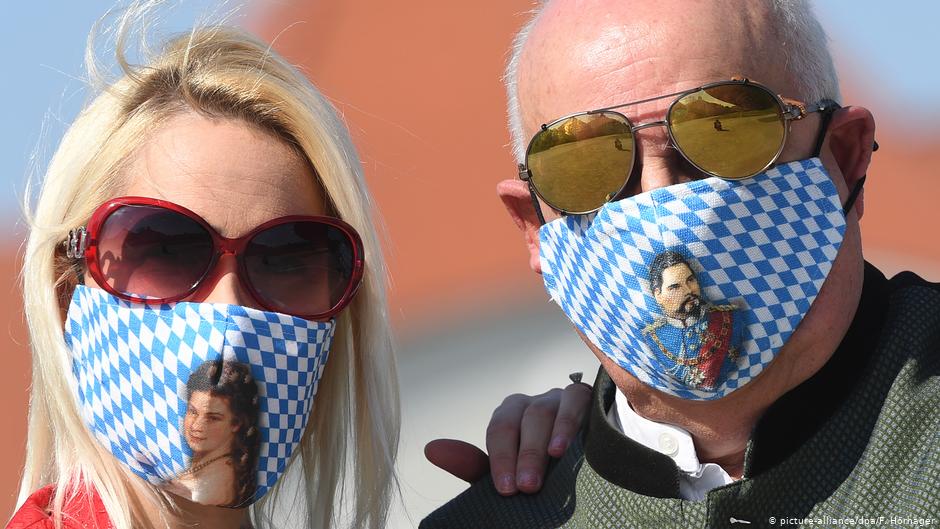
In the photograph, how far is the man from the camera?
220cm

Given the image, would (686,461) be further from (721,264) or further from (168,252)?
(168,252)

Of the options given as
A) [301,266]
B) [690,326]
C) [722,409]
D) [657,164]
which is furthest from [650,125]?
[301,266]

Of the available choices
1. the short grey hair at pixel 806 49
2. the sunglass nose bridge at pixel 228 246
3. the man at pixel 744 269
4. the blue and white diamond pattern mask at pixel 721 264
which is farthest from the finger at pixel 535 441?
the short grey hair at pixel 806 49

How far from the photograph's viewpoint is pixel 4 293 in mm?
10797

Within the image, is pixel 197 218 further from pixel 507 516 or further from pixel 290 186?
pixel 507 516

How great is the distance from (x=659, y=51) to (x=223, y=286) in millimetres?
1115

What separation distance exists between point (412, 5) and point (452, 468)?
10.7 m

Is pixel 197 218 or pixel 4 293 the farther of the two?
pixel 4 293

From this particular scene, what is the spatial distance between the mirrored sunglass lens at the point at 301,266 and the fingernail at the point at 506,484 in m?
0.67

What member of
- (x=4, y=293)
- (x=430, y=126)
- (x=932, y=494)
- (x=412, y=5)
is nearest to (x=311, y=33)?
(x=412, y=5)

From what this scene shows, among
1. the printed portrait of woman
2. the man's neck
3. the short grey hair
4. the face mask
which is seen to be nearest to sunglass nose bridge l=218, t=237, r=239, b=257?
the face mask

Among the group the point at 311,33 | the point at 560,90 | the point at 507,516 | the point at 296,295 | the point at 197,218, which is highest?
the point at 311,33

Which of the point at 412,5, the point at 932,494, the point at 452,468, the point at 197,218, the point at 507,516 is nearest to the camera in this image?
the point at 932,494

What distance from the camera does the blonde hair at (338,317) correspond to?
244 centimetres
